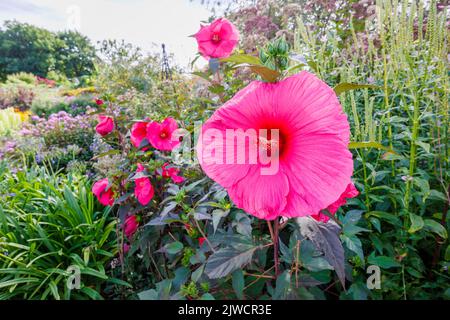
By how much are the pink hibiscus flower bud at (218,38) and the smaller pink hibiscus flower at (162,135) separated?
309 millimetres

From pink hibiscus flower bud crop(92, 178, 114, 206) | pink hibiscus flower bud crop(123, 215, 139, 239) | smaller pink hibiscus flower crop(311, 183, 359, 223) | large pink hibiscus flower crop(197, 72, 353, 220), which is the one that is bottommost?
pink hibiscus flower bud crop(123, 215, 139, 239)

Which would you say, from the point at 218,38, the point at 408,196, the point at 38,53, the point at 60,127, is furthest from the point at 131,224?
the point at 38,53

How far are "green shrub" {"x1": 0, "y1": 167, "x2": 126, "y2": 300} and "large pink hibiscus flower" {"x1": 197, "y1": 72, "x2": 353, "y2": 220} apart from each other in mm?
1153

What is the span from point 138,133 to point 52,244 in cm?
82

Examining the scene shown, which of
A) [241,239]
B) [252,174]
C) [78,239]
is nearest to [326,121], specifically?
[252,174]

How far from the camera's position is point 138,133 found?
1.27 meters

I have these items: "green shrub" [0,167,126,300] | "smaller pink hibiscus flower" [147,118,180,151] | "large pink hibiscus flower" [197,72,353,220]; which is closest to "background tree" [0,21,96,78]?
"green shrub" [0,167,126,300]

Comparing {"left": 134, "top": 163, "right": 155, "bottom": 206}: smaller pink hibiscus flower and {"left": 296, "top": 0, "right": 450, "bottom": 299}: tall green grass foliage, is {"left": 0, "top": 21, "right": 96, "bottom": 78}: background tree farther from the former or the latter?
{"left": 296, "top": 0, "right": 450, "bottom": 299}: tall green grass foliage

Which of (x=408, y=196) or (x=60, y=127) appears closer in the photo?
(x=408, y=196)

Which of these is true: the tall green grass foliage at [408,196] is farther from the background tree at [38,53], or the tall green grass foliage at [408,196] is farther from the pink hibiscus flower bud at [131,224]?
the background tree at [38,53]

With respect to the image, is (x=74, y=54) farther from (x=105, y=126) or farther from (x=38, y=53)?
(x=105, y=126)

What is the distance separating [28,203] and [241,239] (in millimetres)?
1628

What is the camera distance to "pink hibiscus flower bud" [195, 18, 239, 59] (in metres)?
1.04

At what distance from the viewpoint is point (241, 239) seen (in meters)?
0.74
